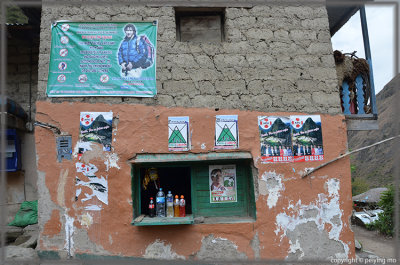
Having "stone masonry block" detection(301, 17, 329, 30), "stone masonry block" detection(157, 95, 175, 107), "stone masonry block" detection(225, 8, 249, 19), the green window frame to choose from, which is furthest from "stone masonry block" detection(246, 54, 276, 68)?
the green window frame

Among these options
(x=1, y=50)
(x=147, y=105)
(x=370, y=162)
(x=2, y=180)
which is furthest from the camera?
(x=370, y=162)

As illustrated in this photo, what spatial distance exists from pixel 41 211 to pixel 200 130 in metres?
2.80

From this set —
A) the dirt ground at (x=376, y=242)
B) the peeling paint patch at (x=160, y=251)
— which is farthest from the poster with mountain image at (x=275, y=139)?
the dirt ground at (x=376, y=242)

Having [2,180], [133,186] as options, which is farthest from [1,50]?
[133,186]

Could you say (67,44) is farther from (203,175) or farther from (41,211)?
(203,175)

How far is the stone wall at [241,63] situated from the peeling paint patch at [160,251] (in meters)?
2.26

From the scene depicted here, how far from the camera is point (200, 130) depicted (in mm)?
4777

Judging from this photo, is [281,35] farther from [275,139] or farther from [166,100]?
[166,100]

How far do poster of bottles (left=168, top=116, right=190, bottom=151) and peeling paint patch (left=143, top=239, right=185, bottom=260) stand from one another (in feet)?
4.96

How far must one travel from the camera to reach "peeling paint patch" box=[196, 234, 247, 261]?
15.1 feet

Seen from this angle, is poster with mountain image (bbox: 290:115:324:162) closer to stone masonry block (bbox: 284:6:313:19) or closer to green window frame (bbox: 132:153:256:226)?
green window frame (bbox: 132:153:256:226)

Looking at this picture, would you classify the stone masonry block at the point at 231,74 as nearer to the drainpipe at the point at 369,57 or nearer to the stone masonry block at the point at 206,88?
the stone masonry block at the point at 206,88

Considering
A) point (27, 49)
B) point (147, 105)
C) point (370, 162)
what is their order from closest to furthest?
point (147, 105), point (27, 49), point (370, 162)

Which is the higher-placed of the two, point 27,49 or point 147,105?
point 27,49
